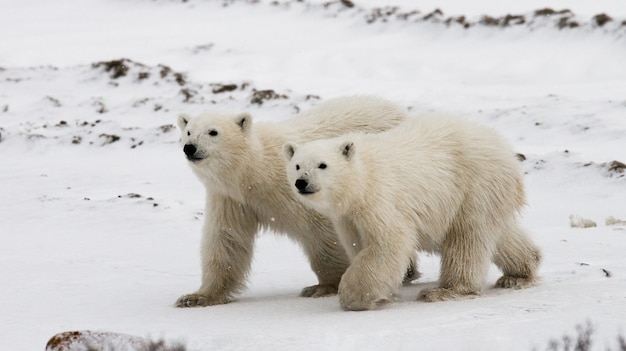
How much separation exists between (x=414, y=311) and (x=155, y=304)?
82.1 inches

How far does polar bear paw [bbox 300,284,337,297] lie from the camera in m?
7.44

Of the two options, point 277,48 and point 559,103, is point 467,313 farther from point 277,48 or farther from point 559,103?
point 277,48

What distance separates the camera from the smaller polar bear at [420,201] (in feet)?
21.5

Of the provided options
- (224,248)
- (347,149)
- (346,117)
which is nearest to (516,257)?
(347,149)

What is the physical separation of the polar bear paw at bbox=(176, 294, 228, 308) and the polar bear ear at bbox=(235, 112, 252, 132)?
1288 mm

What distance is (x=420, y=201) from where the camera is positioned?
22.6 ft

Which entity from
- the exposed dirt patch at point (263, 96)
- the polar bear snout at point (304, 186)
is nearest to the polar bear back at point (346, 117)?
the polar bear snout at point (304, 186)

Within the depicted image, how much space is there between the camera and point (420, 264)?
8.92 m

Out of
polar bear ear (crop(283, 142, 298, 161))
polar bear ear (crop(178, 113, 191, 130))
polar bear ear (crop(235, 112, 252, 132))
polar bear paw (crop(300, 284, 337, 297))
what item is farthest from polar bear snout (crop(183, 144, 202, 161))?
polar bear paw (crop(300, 284, 337, 297))

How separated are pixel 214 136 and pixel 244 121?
0.88 feet

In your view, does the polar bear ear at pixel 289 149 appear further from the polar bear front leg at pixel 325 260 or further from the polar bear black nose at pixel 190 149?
the polar bear front leg at pixel 325 260

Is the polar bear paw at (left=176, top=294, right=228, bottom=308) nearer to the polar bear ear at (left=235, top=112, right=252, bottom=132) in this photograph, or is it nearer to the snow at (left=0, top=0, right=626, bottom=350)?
the snow at (left=0, top=0, right=626, bottom=350)

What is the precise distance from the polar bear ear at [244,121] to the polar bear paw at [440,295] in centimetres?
175

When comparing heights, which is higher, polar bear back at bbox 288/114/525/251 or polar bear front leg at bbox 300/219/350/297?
polar bear back at bbox 288/114/525/251
